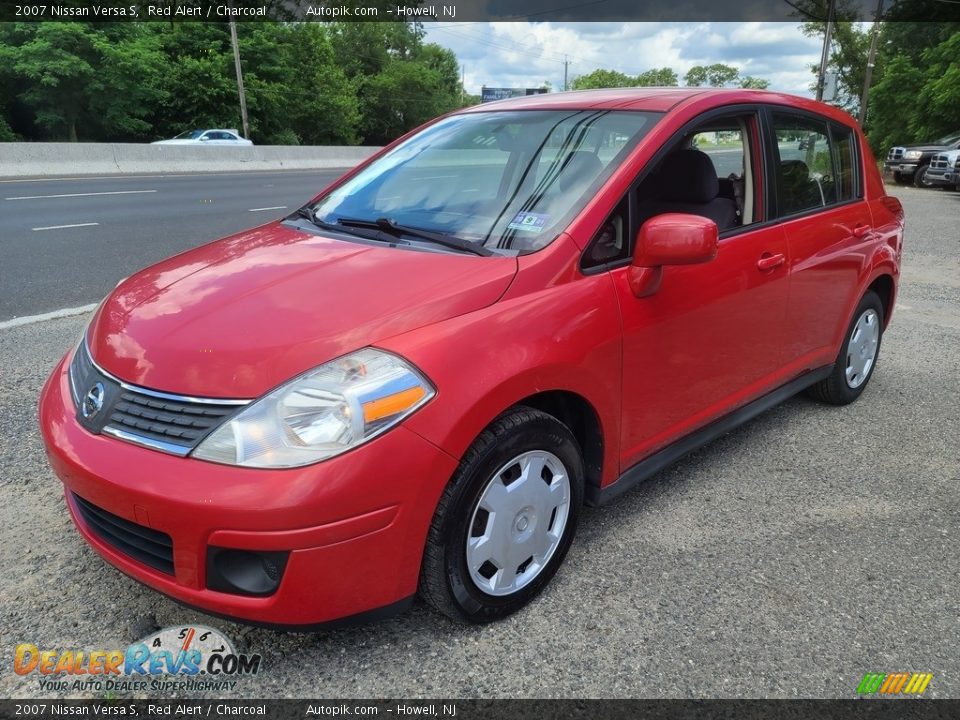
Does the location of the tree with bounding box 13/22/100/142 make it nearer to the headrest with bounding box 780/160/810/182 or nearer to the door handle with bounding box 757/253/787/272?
the headrest with bounding box 780/160/810/182

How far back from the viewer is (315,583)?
1946 millimetres

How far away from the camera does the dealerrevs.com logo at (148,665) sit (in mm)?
2117

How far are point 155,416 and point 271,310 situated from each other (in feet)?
1.45

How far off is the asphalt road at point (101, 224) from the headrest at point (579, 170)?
466 centimetres

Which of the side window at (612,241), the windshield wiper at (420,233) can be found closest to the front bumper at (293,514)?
the windshield wiper at (420,233)

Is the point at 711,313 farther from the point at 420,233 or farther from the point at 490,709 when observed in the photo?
the point at 490,709

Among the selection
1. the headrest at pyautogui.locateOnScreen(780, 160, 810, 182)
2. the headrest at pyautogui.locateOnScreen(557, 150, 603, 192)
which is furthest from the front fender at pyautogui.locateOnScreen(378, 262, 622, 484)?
the headrest at pyautogui.locateOnScreen(780, 160, 810, 182)

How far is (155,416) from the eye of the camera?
6.62 feet

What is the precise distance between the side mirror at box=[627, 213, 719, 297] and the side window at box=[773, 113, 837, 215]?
1134 millimetres

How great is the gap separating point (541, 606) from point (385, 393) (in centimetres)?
101

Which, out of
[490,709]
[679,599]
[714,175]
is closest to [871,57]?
[714,175]

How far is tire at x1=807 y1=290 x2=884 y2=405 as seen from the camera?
4090mm

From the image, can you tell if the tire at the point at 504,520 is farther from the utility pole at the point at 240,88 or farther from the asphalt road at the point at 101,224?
the utility pole at the point at 240,88

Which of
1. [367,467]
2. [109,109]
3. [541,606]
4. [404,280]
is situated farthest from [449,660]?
[109,109]
